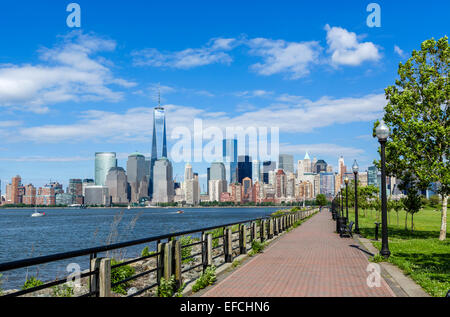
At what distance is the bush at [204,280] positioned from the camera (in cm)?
927

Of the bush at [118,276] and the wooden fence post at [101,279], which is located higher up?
the wooden fence post at [101,279]

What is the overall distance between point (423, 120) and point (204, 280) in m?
18.3

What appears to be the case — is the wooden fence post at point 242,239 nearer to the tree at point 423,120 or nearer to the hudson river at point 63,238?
the hudson river at point 63,238

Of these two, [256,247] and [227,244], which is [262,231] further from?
[227,244]

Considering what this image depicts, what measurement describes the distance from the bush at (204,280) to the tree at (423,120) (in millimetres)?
15525

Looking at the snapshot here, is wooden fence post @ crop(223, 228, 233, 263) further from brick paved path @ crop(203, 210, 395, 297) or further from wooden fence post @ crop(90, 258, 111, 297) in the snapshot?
wooden fence post @ crop(90, 258, 111, 297)

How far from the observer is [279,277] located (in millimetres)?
10719

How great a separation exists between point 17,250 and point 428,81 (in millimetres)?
34934

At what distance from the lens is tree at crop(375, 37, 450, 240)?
2183 centimetres

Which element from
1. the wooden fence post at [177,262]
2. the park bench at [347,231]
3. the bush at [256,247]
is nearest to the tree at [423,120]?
the park bench at [347,231]

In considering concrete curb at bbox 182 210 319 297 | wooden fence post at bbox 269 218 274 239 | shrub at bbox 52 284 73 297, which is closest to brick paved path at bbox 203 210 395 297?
concrete curb at bbox 182 210 319 297

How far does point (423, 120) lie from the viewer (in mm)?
23266

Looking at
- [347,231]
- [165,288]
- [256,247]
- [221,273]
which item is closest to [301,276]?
[221,273]
